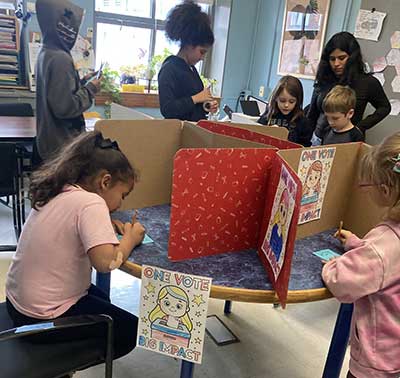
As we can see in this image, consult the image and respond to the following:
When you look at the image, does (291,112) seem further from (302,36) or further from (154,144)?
(302,36)

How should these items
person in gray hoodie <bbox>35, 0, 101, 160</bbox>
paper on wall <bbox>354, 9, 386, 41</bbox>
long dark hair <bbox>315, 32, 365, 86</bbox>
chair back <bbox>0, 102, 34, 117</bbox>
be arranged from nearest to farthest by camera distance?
person in gray hoodie <bbox>35, 0, 101, 160</bbox>
long dark hair <bbox>315, 32, 365, 86</bbox>
paper on wall <bbox>354, 9, 386, 41</bbox>
chair back <bbox>0, 102, 34, 117</bbox>

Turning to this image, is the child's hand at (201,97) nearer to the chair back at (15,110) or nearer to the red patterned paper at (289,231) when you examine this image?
the red patterned paper at (289,231)

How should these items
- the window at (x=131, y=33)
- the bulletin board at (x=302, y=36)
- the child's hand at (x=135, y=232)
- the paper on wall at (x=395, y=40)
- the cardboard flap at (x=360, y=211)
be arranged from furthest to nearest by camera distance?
the window at (x=131, y=33)
the bulletin board at (x=302, y=36)
the paper on wall at (x=395, y=40)
the cardboard flap at (x=360, y=211)
the child's hand at (x=135, y=232)

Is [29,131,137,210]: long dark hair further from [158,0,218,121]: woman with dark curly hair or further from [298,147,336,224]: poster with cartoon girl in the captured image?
[158,0,218,121]: woman with dark curly hair

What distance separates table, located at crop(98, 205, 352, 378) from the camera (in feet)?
3.49

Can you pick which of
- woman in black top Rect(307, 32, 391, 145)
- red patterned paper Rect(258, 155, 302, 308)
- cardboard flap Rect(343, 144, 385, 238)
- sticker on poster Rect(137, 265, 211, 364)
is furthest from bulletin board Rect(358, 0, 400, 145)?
sticker on poster Rect(137, 265, 211, 364)

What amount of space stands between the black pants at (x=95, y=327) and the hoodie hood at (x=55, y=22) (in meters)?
1.42

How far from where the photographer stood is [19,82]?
3.74 metres

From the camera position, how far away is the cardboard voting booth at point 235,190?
108 centimetres

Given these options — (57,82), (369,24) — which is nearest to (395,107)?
(369,24)

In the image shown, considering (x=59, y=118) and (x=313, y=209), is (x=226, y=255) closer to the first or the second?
(x=313, y=209)

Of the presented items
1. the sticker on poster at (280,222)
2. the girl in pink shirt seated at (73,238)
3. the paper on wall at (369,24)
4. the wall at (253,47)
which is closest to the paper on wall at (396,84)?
the paper on wall at (369,24)

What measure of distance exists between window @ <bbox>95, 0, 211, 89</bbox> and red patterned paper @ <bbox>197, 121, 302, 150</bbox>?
2.85 m

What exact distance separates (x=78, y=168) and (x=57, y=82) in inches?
43.7
